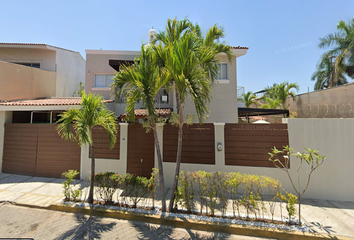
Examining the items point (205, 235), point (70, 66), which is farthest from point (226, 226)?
point (70, 66)

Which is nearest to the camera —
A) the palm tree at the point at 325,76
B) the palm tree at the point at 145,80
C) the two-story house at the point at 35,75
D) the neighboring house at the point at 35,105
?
the palm tree at the point at 145,80

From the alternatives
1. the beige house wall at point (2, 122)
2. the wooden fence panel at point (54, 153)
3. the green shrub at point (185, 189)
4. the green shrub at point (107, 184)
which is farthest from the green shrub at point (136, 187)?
the beige house wall at point (2, 122)

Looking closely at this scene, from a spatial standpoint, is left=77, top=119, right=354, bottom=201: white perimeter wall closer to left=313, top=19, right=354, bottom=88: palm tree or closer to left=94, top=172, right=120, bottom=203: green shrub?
left=94, top=172, right=120, bottom=203: green shrub

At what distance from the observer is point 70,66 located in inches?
634

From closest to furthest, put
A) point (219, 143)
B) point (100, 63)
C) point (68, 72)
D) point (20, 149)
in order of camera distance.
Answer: point (219, 143), point (20, 149), point (100, 63), point (68, 72)

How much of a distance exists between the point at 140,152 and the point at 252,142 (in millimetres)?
4230

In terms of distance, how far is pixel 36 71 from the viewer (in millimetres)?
12352

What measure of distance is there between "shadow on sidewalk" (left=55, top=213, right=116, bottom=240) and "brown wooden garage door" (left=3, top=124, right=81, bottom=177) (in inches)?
134

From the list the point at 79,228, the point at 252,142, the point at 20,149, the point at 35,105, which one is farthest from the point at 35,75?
the point at 252,142

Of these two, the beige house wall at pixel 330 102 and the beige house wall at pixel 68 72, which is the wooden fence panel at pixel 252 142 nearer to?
the beige house wall at pixel 330 102

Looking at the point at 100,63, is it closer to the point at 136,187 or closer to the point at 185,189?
the point at 136,187

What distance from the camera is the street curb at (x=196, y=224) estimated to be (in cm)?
345

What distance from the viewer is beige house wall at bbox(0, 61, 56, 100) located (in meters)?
10.2

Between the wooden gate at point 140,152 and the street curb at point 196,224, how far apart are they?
2124 millimetres
